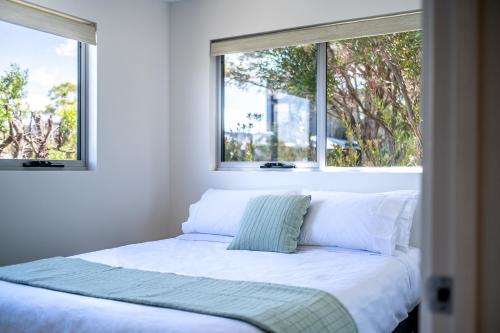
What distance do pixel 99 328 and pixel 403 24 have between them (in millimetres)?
2514

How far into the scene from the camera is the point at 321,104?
345cm

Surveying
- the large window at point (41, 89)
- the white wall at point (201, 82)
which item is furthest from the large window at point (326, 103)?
the large window at point (41, 89)

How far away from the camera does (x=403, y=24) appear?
3.05m

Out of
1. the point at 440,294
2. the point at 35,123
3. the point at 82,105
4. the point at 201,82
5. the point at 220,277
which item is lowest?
the point at 220,277

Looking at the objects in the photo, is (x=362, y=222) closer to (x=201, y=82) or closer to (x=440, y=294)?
(x=201, y=82)

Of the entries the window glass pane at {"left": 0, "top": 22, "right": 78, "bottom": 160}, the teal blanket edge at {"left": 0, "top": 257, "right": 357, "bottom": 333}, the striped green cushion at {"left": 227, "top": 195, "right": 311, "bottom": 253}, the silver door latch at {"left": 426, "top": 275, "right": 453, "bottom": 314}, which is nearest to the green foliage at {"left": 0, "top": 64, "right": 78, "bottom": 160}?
the window glass pane at {"left": 0, "top": 22, "right": 78, "bottom": 160}

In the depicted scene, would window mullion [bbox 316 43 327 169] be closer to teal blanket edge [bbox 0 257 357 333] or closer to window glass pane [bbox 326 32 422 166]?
window glass pane [bbox 326 32 422 166]

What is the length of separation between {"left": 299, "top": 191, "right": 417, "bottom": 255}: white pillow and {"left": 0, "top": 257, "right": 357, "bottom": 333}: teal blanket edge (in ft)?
2.97

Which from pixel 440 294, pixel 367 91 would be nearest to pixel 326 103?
pixel 367 91

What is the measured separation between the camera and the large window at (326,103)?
317 centimetres

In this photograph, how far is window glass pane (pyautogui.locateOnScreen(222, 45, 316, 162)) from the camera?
354 centimetres

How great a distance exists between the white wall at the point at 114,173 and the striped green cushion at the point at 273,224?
1.07m

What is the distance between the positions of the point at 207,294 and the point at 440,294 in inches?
48.6

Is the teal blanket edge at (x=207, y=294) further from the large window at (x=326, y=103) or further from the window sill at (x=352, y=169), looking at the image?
the large window at (x=326, y=103)
